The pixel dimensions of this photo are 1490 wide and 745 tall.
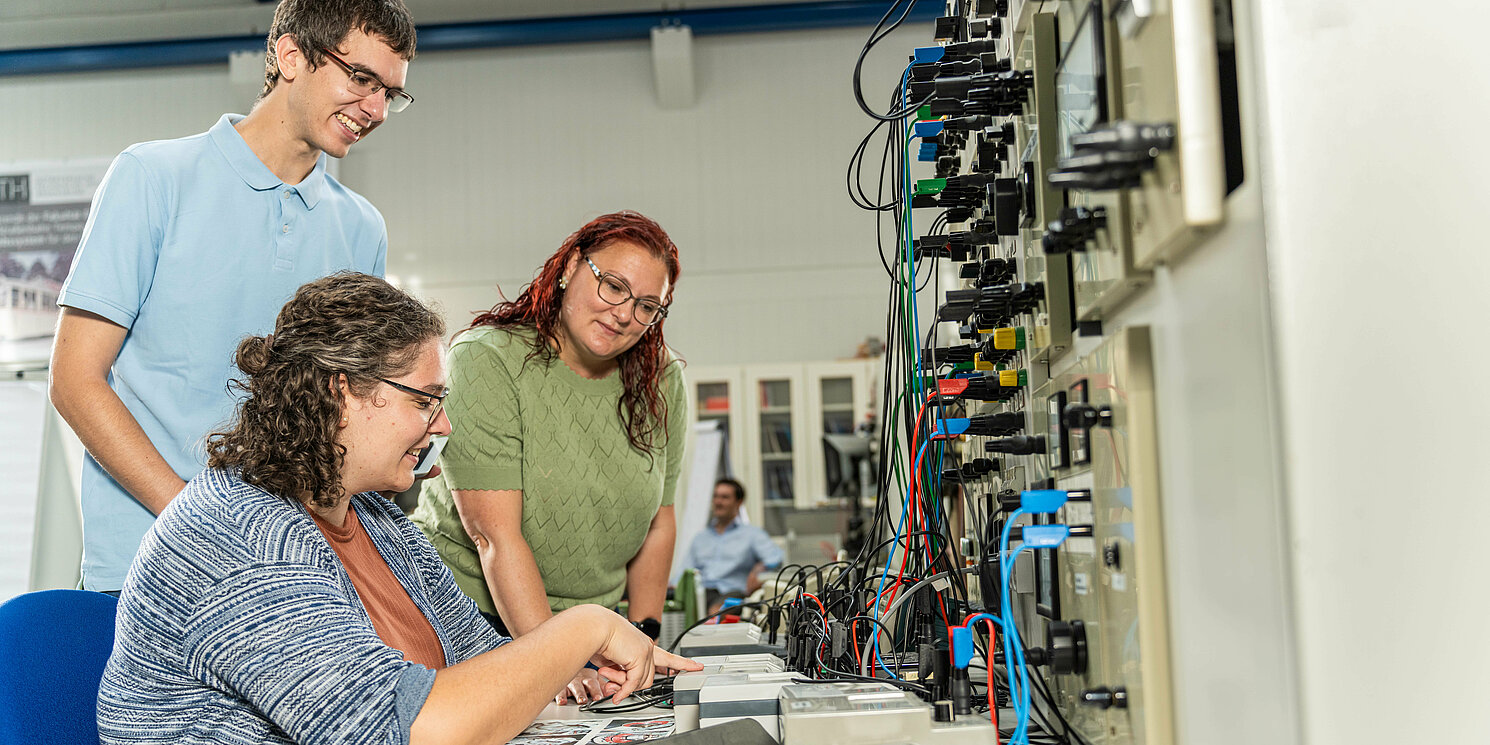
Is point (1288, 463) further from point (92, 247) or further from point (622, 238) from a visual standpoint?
point (92, 247)

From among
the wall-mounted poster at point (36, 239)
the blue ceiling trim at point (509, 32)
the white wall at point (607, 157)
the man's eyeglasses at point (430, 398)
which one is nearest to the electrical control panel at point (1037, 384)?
the man's eyeglasses at point (430, 398)

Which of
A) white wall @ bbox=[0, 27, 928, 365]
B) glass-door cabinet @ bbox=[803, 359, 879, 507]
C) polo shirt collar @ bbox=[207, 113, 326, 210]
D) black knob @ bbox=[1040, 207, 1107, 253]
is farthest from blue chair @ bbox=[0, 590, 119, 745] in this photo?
white wall @ bbox=[0, 27, 928, 365]

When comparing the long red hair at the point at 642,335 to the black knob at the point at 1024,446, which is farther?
the long red hair at the point at 642,335

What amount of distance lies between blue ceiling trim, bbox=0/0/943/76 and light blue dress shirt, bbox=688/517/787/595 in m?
3.02

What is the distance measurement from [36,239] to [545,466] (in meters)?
4.80

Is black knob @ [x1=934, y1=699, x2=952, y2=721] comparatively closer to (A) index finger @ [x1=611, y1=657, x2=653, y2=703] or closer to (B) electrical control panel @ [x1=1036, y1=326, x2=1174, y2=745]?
(B) electrical control panel @ [x1=1036, y1=326, x2=1174, y2=745]

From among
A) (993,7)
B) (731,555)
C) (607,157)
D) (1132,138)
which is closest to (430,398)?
(1132,138)

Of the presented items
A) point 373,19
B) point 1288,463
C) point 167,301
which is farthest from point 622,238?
point 1288,463

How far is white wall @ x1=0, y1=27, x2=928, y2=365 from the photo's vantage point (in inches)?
255

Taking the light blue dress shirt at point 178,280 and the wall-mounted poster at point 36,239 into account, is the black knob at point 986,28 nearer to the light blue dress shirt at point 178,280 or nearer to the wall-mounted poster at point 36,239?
the light blue dress shirt at point 178,280

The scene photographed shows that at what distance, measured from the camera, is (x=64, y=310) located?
137 cm

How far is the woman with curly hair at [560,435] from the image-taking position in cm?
163

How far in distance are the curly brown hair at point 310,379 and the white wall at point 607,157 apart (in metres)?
5.34

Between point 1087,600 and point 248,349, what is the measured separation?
34.3 inches
